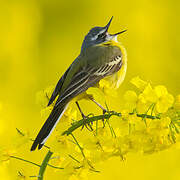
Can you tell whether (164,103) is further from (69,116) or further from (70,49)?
(70,49)

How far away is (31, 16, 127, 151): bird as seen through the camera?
2920 mm

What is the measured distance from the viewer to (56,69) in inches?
255

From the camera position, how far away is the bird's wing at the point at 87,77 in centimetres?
326

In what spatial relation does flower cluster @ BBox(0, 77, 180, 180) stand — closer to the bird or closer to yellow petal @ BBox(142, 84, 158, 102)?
yellow petal @ BBox(142, 84, 158, 102)

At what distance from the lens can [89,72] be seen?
363 centimetres

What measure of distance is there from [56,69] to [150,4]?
2069 millimetres

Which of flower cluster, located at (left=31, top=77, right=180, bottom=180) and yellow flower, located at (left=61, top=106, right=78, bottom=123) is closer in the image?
flower cluster, located at (left=31, top=77, right=180, bottom=180)

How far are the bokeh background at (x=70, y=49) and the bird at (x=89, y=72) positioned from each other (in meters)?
1.68

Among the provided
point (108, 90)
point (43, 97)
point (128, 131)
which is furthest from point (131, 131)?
point (43, 97)

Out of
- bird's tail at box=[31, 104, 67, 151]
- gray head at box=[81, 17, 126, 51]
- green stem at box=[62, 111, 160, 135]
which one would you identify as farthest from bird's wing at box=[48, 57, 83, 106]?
green stem at box=[62, 111, 160, 135]

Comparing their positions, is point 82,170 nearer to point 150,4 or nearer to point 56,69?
point 56,69

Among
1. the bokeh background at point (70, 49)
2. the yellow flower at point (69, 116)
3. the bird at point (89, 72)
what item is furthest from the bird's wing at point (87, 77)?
the bokeh background at point (70, 49)

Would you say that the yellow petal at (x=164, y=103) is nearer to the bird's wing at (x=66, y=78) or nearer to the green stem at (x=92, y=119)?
the green stem at (x=92, y=119)

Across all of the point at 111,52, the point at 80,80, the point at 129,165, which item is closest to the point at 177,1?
the point at 129,165
